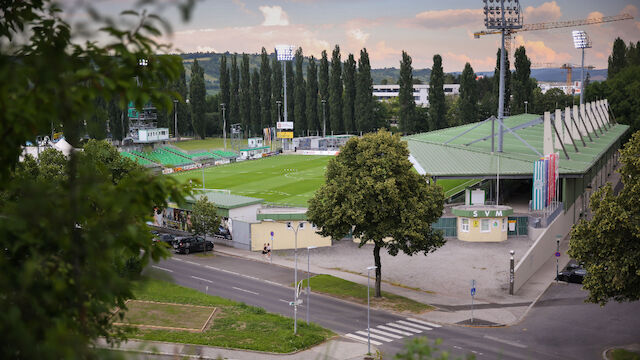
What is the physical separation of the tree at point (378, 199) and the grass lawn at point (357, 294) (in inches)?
39.8

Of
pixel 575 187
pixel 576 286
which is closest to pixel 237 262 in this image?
pixel 576 286

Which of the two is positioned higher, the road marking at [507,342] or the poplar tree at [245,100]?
the poplar tree at [245,100]

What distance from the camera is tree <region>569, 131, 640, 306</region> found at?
2869 centimetres

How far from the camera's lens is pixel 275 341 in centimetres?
3156

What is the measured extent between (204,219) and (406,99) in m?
87.4

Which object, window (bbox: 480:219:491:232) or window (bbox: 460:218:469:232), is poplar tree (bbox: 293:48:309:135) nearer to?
window (bbox: 460:218:469:232)

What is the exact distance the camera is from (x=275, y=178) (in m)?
93.6

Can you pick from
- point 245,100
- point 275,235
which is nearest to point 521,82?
point 245,100

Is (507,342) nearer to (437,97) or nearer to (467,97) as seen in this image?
(437,97)

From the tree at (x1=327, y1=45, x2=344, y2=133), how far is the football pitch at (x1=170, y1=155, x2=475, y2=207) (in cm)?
1996

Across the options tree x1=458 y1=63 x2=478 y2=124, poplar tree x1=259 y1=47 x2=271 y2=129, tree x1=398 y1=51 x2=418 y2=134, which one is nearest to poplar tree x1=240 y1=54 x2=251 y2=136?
poplar tree x1=259 y1=47 x2=271 y2=129

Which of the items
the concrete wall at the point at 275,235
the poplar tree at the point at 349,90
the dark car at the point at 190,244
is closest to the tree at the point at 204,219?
the dark car at the point at 190,244

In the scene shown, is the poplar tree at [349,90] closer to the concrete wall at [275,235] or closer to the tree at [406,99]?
the tree at [406,99]

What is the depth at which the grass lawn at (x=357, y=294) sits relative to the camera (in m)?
39.1
